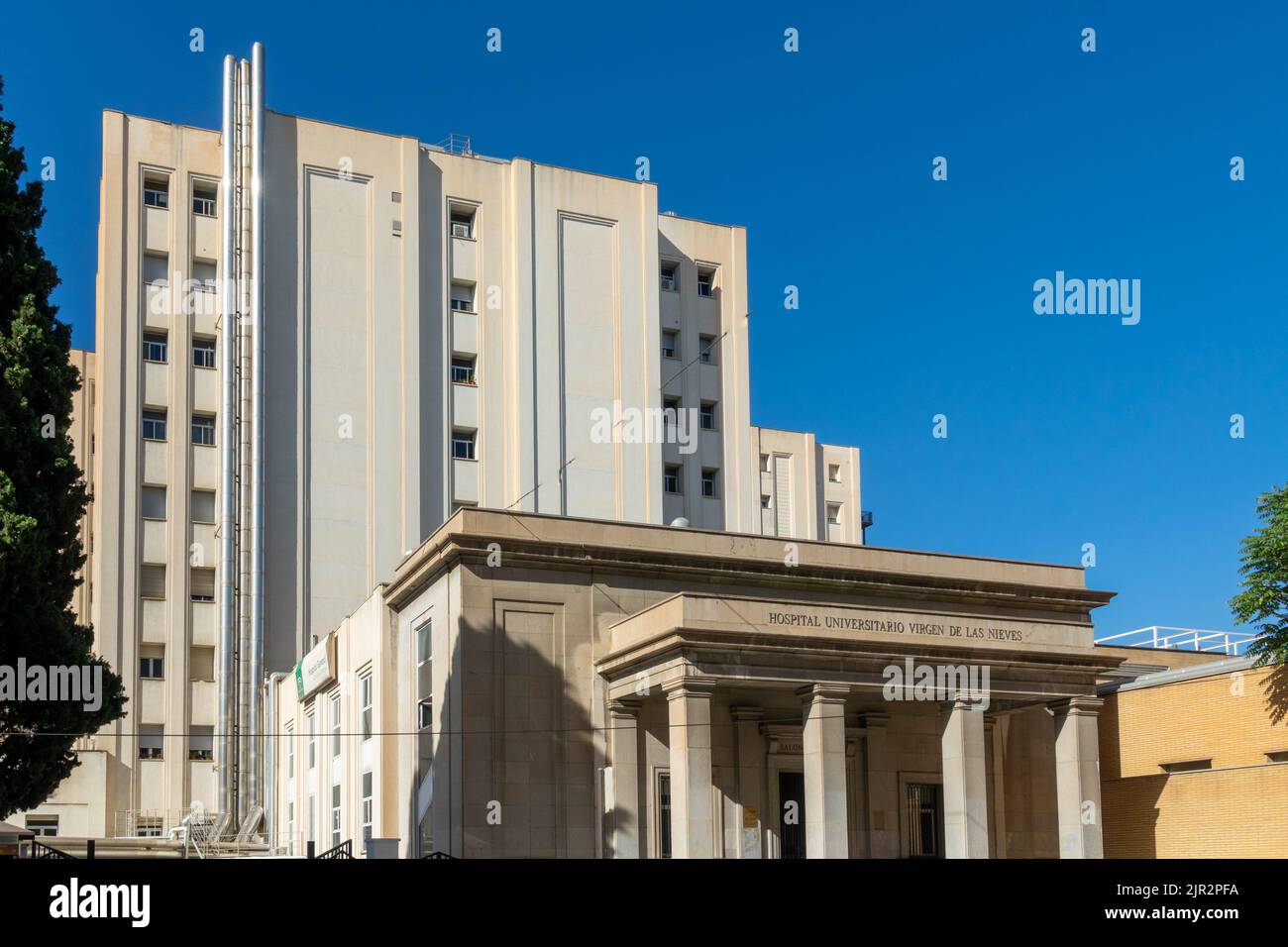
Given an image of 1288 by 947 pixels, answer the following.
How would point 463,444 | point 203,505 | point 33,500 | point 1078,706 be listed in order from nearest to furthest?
1. point 33,500
2. point 1078,706
3. point 203,505
4. point 463,444

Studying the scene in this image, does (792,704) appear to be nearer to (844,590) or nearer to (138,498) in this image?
(844,590)

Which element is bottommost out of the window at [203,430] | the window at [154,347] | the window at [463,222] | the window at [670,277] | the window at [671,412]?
the window at [203,430]

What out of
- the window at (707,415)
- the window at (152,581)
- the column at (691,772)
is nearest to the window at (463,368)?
the window at (707,415)

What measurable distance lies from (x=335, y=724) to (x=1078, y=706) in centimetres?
2204

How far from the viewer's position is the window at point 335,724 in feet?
147

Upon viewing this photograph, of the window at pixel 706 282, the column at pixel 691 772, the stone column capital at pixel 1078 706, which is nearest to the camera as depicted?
the column at pixel 691 772

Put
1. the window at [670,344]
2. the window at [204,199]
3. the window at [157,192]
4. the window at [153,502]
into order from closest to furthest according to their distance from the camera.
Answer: the window at [153,502] → the window at [157,192] → the window at [204,199] → the window at [670,344]

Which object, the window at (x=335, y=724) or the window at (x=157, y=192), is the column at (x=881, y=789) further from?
the window at (x=157, y=192)

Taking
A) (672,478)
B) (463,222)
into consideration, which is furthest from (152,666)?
(672,478)

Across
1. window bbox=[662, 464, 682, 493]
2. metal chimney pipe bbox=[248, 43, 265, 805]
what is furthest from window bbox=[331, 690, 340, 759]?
window bbox=[662, 464, 682, 493]

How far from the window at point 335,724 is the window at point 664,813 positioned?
1255 centimetres

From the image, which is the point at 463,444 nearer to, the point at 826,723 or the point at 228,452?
the point at 228,452

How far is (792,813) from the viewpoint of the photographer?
37.9 meters
